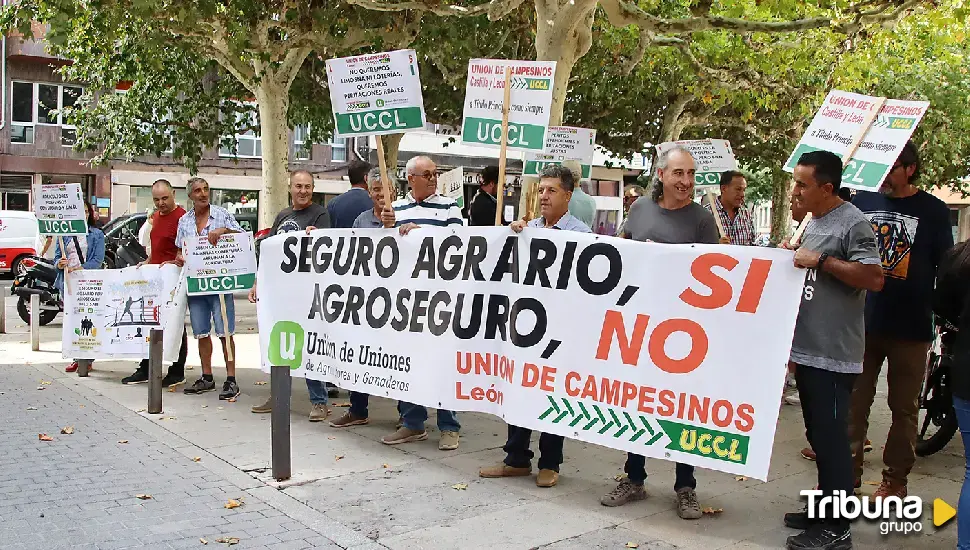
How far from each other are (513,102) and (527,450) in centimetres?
246

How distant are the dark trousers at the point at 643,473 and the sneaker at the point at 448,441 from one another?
1.69 meters

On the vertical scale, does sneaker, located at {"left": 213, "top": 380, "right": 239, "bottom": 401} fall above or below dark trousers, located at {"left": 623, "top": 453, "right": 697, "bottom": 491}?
below

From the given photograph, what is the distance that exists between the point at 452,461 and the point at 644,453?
188 centimetres

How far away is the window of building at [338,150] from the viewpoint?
129 feet

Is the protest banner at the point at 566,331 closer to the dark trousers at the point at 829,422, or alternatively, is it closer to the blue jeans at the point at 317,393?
the dark trousers at the point at 829,422

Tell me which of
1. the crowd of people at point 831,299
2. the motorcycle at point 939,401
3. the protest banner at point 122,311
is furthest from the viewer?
the protest banner at point 122,311

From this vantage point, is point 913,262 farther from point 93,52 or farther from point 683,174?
point 93,52

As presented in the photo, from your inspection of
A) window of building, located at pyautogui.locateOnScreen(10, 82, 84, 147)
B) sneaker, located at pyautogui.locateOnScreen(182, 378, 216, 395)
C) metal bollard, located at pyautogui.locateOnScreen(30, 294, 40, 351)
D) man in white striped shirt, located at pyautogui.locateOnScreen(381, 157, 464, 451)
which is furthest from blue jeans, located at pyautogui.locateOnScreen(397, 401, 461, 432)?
window of building, located at pyautogui.locateOnScreen(10, 82, 84, 147)

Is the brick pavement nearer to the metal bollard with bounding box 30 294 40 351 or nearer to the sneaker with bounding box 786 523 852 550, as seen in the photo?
the sneaker with bounding box 786 523 852 550

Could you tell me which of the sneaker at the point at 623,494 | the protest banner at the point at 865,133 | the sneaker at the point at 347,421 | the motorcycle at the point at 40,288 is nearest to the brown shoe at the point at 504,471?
the sneaker at the point at 623,494

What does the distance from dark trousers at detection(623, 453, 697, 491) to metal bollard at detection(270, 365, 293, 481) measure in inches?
83.5

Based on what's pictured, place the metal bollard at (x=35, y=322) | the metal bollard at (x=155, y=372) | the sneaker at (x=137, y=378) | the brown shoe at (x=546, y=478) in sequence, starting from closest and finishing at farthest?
the brown shoe at (x=546, y=478) < the metal bollard at (x=155, y=372) < the sneaker at (x=137, y=378) < the metal bollard at (x=35, y=322)

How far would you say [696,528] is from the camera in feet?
16.9

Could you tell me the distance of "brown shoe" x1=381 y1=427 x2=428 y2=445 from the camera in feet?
23.3
